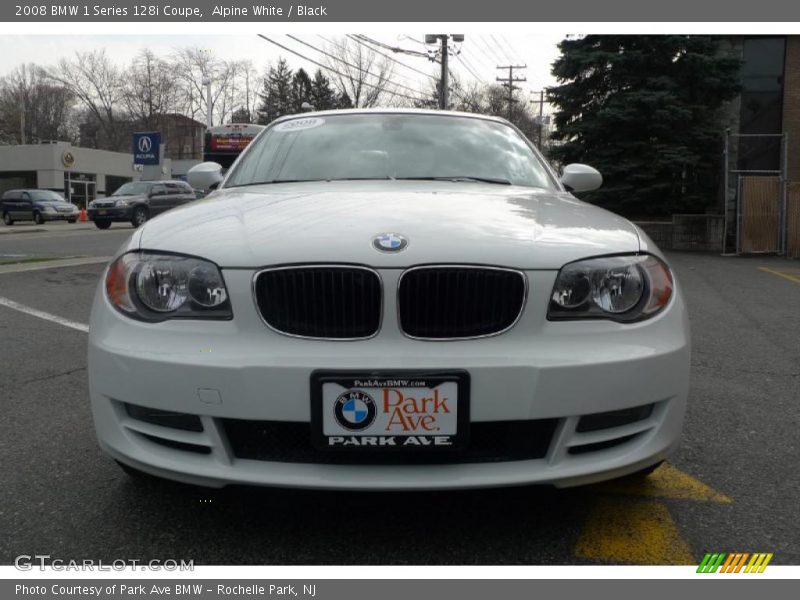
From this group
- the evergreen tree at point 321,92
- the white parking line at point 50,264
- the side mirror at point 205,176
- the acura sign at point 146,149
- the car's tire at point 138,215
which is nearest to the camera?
the side mirror at point 205,176

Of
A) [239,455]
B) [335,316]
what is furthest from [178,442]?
[335,316]

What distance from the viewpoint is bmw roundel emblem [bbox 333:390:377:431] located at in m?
1.96

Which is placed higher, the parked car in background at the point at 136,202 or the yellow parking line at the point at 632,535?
the parked car in background at the point at 136,202

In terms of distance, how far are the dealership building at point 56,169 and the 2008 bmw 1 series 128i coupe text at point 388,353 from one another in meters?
46.6

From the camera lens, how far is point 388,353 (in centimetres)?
200

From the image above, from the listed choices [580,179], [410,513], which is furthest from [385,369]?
[580,179]

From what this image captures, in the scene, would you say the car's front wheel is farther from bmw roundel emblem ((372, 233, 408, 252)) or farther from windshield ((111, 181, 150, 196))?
bmw roundel emblem ((372, 233, 408, 252))

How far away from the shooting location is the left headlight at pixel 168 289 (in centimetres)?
215

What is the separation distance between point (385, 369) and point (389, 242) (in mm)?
404

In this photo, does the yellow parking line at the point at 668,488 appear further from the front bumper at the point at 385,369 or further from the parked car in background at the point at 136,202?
the parked car in background at the point at 136,202

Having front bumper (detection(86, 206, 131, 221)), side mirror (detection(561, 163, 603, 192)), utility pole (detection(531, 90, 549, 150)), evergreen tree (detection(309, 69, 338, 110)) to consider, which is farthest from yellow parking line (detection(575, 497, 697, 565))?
evergreen tree (detection(309, 69, 338, 110))

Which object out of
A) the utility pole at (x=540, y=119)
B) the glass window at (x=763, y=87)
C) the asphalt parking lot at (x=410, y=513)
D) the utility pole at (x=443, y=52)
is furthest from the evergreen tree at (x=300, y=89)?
the asphalt parking lot at (x=410, y=513)

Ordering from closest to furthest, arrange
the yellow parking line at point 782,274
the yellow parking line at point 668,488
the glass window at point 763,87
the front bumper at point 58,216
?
the yellow parking line at point 668,488, the yellow parking line at point 782,274, the glass window at point 763,87, the front bumper at point 58,216
